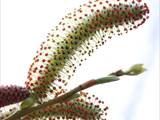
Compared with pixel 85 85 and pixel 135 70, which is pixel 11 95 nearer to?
pixel 85 85

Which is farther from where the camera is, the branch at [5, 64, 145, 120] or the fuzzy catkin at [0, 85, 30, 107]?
the fuzzy catkin at [0, 85, 30, 107]

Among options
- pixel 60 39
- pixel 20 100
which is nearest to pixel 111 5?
pixel 60 39

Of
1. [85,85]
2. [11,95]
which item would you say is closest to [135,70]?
[85,85]

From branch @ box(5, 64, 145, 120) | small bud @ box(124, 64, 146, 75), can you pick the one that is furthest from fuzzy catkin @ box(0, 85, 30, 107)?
small bud @ box(124, 64, 146, 75)

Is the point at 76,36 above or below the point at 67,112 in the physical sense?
above

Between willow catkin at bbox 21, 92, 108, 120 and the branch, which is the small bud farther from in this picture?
willow catkin at bbox 21, 92, 108, 120

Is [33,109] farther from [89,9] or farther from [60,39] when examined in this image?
[89,9]
